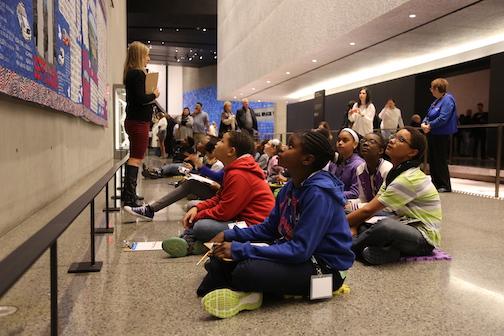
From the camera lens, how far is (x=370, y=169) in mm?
4375

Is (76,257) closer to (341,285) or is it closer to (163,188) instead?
(341,285)

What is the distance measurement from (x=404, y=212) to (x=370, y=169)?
0.86m

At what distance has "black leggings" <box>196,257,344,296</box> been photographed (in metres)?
2.38

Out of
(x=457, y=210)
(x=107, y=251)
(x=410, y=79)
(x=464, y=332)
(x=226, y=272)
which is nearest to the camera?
(x=464, y=332)

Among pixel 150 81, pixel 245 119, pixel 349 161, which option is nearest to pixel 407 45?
pixel 245 119

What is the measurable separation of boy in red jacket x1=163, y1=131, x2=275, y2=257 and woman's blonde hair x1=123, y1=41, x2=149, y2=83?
218 centimetres

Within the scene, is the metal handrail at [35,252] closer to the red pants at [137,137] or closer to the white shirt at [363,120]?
the red pants at [137,137]

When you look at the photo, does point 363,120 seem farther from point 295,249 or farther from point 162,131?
point 162,131

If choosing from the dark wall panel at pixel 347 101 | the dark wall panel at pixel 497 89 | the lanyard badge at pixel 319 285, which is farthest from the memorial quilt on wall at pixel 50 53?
the dark wall panel at pixel 497 89

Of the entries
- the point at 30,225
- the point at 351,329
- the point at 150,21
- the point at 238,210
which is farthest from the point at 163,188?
the point at 150,21

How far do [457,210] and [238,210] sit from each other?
3789 millimetres

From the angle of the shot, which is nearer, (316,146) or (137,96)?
(316,146)

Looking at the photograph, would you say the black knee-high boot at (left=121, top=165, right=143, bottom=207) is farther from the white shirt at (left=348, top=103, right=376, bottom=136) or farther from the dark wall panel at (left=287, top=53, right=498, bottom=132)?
the dark wall panel at (left=287, top=53, right=498, bottom=132)

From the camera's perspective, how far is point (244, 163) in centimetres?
348
